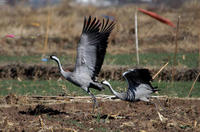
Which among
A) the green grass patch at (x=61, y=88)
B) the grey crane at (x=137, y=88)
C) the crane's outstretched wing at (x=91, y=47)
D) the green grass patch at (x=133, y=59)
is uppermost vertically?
the crane's outstretched wing at (x=91, y=47)

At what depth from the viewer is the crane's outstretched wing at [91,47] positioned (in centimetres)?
923

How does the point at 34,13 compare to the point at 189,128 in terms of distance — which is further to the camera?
the point at 34,13

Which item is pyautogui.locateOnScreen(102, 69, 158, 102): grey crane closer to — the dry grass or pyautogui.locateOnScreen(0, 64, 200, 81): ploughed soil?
pyautogui.locateOnScreen(0, 64, 200, 81): ploughed soil

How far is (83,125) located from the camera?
8.12 m

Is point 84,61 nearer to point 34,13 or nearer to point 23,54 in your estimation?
point 23,54

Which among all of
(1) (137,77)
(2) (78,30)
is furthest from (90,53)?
(2) (78,30)

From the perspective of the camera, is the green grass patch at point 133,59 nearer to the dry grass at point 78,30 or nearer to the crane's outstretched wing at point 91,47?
the dry grass at point 78,30

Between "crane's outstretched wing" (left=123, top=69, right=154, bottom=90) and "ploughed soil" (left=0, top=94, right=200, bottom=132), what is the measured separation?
2.18 ft

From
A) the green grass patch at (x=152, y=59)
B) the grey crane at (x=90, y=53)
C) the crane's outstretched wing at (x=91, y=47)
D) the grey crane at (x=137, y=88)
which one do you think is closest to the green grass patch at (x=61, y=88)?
the grey crane at (x=90, y=53)

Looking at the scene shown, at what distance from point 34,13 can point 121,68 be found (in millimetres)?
14281

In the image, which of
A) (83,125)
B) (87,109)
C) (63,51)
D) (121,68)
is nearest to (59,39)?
(63,51)

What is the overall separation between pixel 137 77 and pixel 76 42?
14058 mm

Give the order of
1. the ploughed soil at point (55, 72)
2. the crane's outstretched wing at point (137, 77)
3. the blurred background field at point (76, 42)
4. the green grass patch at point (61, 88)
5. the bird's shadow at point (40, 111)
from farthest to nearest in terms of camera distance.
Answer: the ploughed soil at point (55, 72) → the blurred background field at point (76, 42) → the green grass patch at point (61, 88) → the bird's shadow at point (40, 111) → the crane's outstretched wing at point (137, 77)

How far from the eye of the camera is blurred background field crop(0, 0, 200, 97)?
44.7ft
